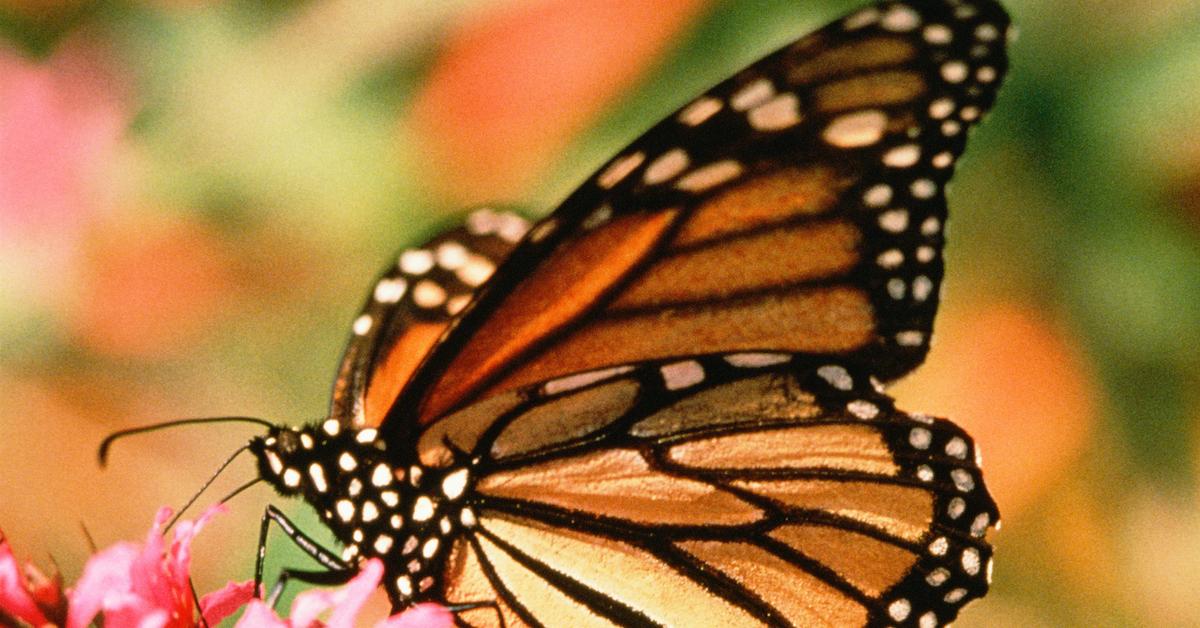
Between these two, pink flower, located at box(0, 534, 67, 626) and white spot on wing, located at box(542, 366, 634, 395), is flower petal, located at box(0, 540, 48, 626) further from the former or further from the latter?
white spot on wing, located at box(542, 366, 634, 395)

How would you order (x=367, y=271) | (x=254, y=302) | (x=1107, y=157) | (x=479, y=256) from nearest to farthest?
(x=479, y=256)
(x=1107, y=157)
(x=367, y=271)
(x=254, y=302)

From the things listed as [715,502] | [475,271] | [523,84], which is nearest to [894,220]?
[715,502]

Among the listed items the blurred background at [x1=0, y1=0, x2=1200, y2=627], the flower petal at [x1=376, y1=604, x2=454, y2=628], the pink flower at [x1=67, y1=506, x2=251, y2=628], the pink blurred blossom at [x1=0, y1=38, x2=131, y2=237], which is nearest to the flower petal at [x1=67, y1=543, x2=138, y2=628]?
the pink flower at [x1=67, y1=506, x2=251, y2=628]

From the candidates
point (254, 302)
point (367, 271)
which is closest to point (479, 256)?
point (367, 271)

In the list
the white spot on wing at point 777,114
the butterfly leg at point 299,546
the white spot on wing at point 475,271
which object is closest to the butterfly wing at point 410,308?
the white spot on wing at point 475,271

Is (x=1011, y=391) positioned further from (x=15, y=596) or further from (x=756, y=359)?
(x=15, y=596)

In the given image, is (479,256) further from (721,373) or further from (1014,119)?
(1014,119)
